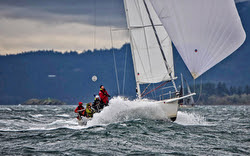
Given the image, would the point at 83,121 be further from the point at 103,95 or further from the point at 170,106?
the point at 170,106

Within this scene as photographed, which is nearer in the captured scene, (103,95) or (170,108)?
(170,108)

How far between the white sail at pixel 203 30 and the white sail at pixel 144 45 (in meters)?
5.27

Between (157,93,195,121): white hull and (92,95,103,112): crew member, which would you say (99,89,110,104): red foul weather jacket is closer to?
(92,95,103,112): crew member

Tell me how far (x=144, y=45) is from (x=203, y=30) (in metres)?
6.97

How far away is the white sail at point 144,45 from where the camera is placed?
23.0 meters

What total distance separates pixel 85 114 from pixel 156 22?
7181mm

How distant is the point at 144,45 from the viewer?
23141 millimetres

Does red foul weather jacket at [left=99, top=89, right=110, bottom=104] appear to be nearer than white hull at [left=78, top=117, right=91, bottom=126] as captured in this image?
No

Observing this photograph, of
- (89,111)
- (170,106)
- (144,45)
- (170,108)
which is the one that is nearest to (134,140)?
(170,106)

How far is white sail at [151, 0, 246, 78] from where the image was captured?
15.9 meters

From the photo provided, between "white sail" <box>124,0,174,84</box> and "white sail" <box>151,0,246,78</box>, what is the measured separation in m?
5.27

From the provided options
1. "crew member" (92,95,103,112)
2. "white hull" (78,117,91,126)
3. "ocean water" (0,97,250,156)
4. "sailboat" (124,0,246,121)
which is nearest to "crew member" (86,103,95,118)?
"white hull" (78,117,91,126)

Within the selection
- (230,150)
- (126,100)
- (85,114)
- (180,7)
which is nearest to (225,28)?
(180,7)

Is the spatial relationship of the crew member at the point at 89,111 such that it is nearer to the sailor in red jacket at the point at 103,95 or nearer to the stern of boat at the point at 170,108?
the sailor in red jacket at the point at 103,95
